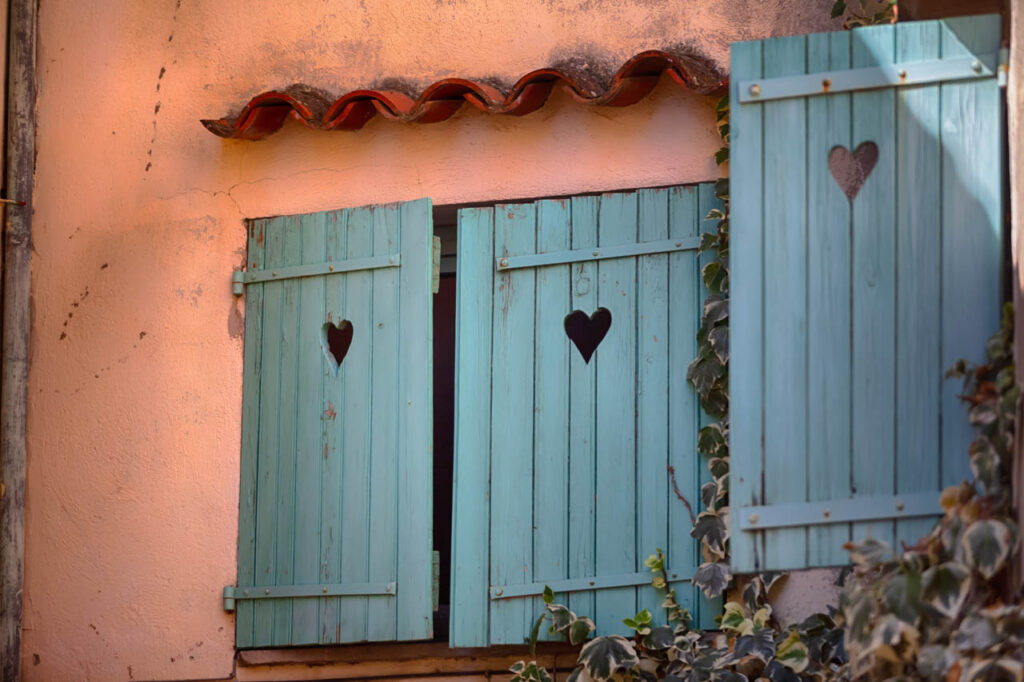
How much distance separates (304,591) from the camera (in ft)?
16.9

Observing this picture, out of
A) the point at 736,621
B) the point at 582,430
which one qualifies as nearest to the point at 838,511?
the point at 736,621

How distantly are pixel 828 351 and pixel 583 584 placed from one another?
138cm

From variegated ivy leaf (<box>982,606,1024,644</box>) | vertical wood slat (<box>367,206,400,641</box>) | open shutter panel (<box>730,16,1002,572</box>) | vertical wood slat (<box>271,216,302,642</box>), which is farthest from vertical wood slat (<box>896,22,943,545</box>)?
vertical wood slat (<box>271,216,302,642</box>)

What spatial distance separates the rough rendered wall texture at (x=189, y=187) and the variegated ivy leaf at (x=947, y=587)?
78.9 inches

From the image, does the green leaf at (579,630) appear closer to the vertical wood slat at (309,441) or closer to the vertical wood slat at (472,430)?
the vertical wood slat at (472,430)

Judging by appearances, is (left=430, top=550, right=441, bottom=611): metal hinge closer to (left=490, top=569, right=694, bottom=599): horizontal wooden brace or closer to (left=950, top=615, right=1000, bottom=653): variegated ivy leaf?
(left=490, top=569, right=694, bottom=599): horizontal wooden brace

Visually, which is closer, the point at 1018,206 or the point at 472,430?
the point at 1018,206

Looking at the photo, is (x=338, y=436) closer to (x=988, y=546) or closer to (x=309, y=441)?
(x=309, y=441)

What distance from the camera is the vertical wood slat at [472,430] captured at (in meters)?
4.93

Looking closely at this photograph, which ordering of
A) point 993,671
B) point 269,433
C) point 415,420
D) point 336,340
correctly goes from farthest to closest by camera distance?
point 336,340
point 269,433
point 415,420
point 993,671

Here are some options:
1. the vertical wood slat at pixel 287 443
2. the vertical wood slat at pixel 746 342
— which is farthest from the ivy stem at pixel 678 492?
the vertical wood slat at pixel 287 443

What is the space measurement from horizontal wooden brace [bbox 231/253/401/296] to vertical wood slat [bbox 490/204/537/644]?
0.45 meters

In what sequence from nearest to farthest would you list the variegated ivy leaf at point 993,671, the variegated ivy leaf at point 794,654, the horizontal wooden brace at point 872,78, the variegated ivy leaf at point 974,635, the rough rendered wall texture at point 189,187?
the variegated ivy leaf at point 993,671 → the variegated ivy leaf at point 974,635 → the horizontal wooden brace at point 872,78 → the variegated ivy leaf at point 794,654 → the rough rendered wall texture at point 189,187

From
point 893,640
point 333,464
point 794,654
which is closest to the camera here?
point 893,640
